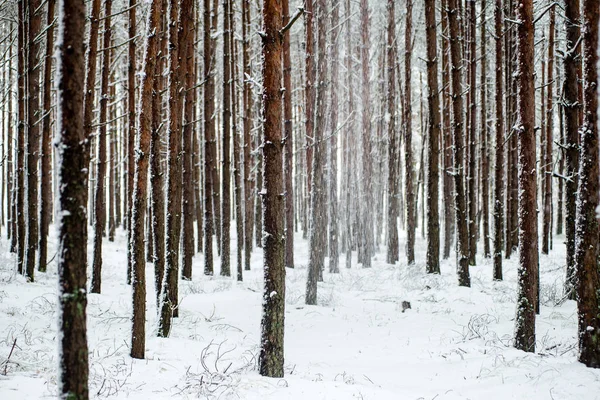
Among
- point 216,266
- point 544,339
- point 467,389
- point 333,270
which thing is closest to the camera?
point 467,389

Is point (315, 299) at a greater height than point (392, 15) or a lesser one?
lesser

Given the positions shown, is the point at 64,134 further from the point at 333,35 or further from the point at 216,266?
the point at 216,266

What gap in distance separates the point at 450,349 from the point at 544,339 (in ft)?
4.53

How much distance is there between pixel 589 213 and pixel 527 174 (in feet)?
3.25

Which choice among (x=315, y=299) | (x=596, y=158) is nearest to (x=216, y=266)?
(x=315, y=299)

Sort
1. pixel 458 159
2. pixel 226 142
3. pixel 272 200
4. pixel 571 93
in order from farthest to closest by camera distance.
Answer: pixel 226 142, pixel 458 159, pixel 571 93, pixel 272 200

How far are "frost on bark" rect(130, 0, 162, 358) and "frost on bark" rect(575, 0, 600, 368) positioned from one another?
18.1ft

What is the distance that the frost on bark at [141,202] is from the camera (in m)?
5.46

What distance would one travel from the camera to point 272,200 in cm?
512

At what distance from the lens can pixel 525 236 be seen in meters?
6.11

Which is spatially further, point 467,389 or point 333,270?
point 333,270

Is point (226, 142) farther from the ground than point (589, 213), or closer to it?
farther from the ground

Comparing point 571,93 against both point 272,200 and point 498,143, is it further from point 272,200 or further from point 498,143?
point 272,200

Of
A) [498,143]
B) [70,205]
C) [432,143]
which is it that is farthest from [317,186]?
[70,205]
